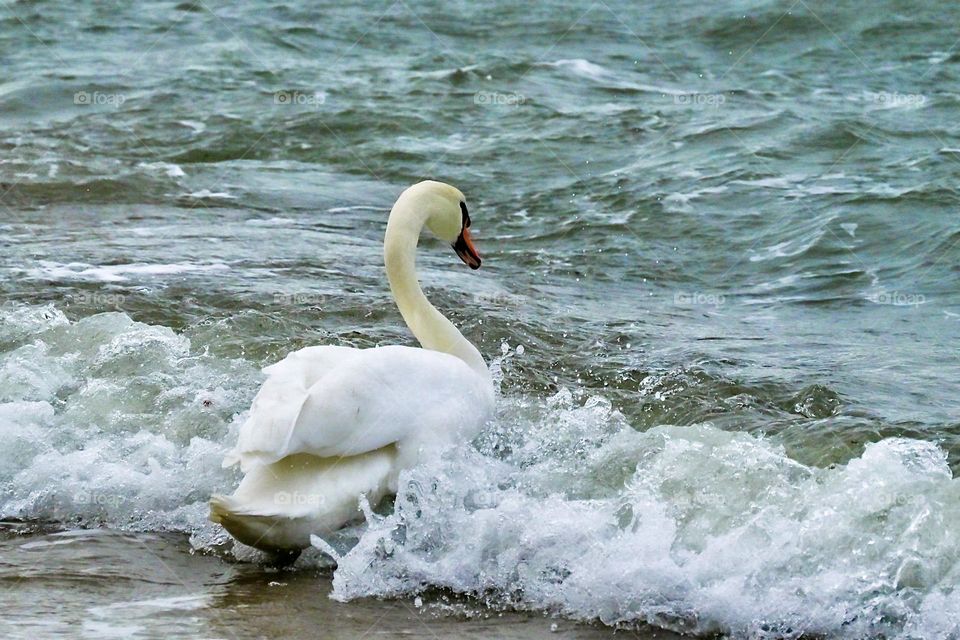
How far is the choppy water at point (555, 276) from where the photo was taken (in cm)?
533

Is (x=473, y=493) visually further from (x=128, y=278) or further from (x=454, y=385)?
(x=128, y=278)

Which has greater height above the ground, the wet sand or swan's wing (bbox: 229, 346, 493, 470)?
swan's wing (bbox: 229, 346, 493, 470)

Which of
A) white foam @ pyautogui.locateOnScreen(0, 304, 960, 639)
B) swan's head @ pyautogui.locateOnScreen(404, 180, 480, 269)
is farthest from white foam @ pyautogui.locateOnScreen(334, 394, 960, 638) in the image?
swan's head @ pyautogui.locateOnScreen(404, 180, 480, 269)

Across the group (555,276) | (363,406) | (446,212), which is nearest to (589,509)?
(363,406)

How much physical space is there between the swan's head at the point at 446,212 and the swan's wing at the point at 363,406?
919 mm

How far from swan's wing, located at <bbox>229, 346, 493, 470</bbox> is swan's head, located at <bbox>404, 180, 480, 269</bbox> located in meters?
0.92

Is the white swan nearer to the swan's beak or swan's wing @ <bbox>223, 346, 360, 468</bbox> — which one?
swan's wing @ <bbox>223, 346, 360, 468</bbox>

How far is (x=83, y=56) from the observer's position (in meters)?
18.2

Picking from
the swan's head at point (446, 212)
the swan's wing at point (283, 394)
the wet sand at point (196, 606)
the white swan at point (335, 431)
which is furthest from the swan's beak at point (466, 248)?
the wet sand at point (196, 606)

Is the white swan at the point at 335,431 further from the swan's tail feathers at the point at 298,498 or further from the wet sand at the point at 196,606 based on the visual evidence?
the wet sand at the point at 196,606

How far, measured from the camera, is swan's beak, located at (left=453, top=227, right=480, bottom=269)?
7203 millimetres

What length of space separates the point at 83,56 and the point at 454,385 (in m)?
13.6

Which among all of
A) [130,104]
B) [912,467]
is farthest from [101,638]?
[130,104]

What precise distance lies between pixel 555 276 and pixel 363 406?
187 inches
